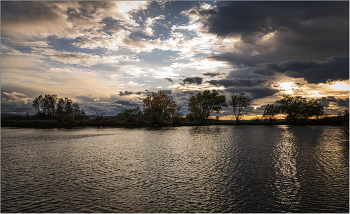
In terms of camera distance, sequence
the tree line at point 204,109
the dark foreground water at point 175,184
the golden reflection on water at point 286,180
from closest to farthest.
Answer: the dark foreground water at point 175,184 < the golden reflection on water at point 286,180 < the tree line at point 204,109

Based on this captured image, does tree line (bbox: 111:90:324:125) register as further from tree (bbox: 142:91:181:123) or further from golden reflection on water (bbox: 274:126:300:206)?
golden reflection on water (bbox: 274:126:300:206)

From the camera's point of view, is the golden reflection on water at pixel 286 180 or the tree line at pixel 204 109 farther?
the tree line at pixel 204 109

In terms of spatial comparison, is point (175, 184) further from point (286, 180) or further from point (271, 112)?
point (271, 112)

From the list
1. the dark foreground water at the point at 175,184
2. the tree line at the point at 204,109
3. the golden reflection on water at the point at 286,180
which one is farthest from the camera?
the tree line at the point at 204,109

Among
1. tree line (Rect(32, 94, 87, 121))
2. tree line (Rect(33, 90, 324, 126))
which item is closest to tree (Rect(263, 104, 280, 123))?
tree line (Rect(33, 90, 324, 126))

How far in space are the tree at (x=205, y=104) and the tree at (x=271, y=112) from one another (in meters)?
25.9

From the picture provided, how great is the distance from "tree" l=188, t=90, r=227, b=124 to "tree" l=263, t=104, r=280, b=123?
84.8 feet

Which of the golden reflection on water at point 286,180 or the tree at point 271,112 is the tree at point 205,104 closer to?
the tree at point 271,112

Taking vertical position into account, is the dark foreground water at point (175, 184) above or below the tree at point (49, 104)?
below

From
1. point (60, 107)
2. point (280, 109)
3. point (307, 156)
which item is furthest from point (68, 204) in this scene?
point (60, 107)

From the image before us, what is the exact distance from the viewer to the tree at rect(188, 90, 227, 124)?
100 meters

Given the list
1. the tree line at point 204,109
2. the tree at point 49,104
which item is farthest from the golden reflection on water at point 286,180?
the tree at point 49,104

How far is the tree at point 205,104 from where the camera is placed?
100 m

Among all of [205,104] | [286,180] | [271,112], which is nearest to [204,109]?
[205,104]
